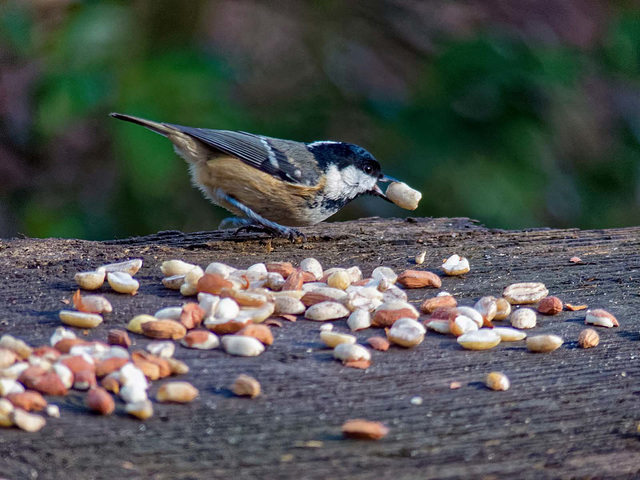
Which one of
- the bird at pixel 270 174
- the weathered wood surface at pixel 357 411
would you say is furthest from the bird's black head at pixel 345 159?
the weathered wood surface at pixel 357 411

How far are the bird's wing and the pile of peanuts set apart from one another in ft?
2.78

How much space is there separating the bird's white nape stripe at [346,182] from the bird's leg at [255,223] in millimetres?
322

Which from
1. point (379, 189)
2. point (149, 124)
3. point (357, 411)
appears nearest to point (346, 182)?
point (379, 189)

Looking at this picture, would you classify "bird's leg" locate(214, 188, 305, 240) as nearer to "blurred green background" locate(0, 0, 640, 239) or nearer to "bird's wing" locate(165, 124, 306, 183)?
"bird's wing" locate(165, 124, 306, 183)

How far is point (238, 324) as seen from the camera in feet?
6.53

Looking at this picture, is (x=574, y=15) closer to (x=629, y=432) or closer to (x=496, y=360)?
(x=496, y=360)

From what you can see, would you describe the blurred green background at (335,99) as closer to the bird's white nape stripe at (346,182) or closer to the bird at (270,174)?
the bird at (270,174)

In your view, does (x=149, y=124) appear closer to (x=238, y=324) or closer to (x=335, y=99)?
(x=335, y=99)

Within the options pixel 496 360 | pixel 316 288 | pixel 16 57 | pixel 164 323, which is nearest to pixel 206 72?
pixel 16 57

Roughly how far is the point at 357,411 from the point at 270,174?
6.57ft

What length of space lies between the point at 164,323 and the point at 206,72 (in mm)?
2316

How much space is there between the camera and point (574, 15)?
4457mm

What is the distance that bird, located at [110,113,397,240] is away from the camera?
348 centimetres

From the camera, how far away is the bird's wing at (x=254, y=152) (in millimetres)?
3504
